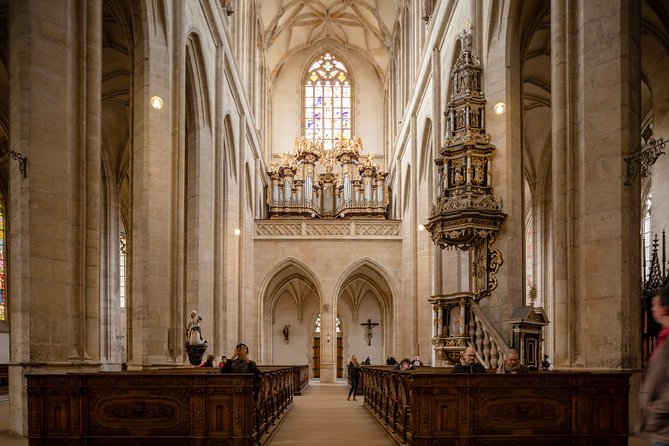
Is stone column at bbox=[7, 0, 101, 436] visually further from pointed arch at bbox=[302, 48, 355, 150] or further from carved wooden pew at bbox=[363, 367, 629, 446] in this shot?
pointed arch at bbox=[302, 48, 355, 150]

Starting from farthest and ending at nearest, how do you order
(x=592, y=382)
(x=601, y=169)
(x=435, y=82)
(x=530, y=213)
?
(x=530, y=213) < (x=435, y=82) < (x=601, y=169) < (x=592, y=382)

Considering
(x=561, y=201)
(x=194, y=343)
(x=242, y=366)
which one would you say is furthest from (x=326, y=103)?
(x=242, y=366)

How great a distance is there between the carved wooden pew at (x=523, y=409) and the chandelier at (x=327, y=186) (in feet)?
87.3

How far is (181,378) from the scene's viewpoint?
920cm

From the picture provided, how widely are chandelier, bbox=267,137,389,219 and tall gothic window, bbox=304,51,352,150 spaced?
3594mm

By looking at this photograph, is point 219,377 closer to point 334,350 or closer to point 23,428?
point 23,428

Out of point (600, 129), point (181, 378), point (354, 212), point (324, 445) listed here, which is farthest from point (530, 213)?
point (181, 378)

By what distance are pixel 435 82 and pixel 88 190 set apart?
42.8 ft

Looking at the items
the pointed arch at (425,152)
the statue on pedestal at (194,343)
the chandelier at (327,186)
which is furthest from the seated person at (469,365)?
the chandelier at (327,186)

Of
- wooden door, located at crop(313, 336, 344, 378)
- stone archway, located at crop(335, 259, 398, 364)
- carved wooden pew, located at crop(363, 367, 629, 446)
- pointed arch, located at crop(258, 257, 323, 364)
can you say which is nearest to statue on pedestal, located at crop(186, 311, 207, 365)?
carved wooden pew, located at crop(363, 367, 629, 446)

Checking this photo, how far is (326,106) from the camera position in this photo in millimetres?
41875

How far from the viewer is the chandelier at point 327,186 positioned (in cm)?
3612

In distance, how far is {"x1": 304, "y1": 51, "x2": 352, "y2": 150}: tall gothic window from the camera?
4166 centimetres

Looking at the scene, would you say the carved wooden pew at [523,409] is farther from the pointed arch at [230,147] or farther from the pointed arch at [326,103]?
the pointed arch at [326,103]
